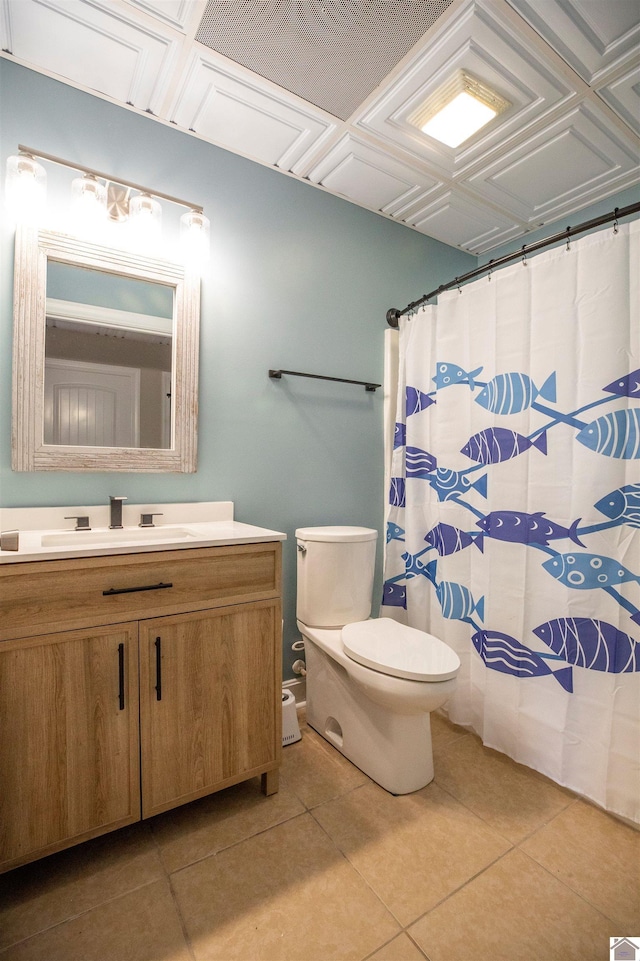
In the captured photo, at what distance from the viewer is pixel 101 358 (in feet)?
5.44

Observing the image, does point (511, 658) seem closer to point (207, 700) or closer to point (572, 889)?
point (572, 889)

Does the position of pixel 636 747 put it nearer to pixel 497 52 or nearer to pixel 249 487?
pixel 249 487

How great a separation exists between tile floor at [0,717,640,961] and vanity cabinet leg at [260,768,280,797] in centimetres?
2

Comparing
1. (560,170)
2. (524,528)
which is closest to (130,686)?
(524,528)

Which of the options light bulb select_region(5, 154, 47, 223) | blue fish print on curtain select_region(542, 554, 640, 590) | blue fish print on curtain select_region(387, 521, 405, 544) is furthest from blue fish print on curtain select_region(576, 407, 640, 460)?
light bulb select_region(5, 154, 47, 223)

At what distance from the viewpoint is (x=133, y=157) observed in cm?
171

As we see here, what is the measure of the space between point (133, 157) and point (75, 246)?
0.44 meters

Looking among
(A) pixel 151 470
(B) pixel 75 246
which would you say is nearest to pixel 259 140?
(B) pixel 75 246

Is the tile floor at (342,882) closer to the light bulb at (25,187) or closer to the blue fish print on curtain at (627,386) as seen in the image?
the blue fish print on curtain at (627,386)

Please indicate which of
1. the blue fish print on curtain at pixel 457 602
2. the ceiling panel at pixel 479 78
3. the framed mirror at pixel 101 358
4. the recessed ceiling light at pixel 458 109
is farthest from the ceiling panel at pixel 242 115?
the blue fish print on curtain at pixel 457 602

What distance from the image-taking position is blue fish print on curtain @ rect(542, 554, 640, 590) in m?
1.46

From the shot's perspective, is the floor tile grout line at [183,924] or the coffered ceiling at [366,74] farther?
the coffered ceiling at [366,74]

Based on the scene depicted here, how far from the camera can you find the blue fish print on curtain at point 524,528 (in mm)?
1609

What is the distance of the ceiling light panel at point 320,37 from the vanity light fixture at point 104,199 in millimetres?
491
